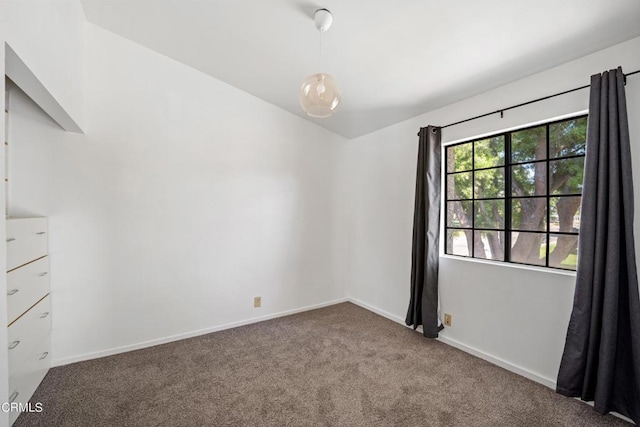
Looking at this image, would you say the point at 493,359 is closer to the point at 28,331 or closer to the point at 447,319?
the point at 447,319

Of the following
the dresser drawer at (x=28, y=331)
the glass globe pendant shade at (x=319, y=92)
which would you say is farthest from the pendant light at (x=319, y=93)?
the dresser drawer at (x=28, y=331)

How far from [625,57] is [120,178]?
12.9ft

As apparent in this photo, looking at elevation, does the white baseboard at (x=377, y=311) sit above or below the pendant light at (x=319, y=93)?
below

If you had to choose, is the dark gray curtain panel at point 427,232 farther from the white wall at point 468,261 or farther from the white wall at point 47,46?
the white wall at point 47,46

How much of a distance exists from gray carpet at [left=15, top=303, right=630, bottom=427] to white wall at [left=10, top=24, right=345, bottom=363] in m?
0.39

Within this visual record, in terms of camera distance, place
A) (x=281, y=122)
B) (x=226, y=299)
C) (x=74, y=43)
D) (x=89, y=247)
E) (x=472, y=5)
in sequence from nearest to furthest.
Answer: (x=472, y=5)
(x=74, y=43)
(x=89, y=247)
(x=226, y=299)
(x=281, y=122)

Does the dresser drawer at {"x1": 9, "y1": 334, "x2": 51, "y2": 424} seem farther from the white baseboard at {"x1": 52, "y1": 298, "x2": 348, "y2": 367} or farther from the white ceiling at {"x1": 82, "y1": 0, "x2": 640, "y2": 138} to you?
the white ceiling at {"x1": 82, "y1": 0, "x2": 640, "y2": 138}

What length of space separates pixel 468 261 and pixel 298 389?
1866 mm

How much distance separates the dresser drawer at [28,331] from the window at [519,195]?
3450 mm

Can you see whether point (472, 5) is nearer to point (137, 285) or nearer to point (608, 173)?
point (608, 173)

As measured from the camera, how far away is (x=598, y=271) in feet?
5.84

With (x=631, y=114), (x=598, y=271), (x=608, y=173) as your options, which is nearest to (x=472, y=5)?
(x=631, y=114)

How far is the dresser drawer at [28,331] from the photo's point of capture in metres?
1.69

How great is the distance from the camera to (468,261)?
103 inches
